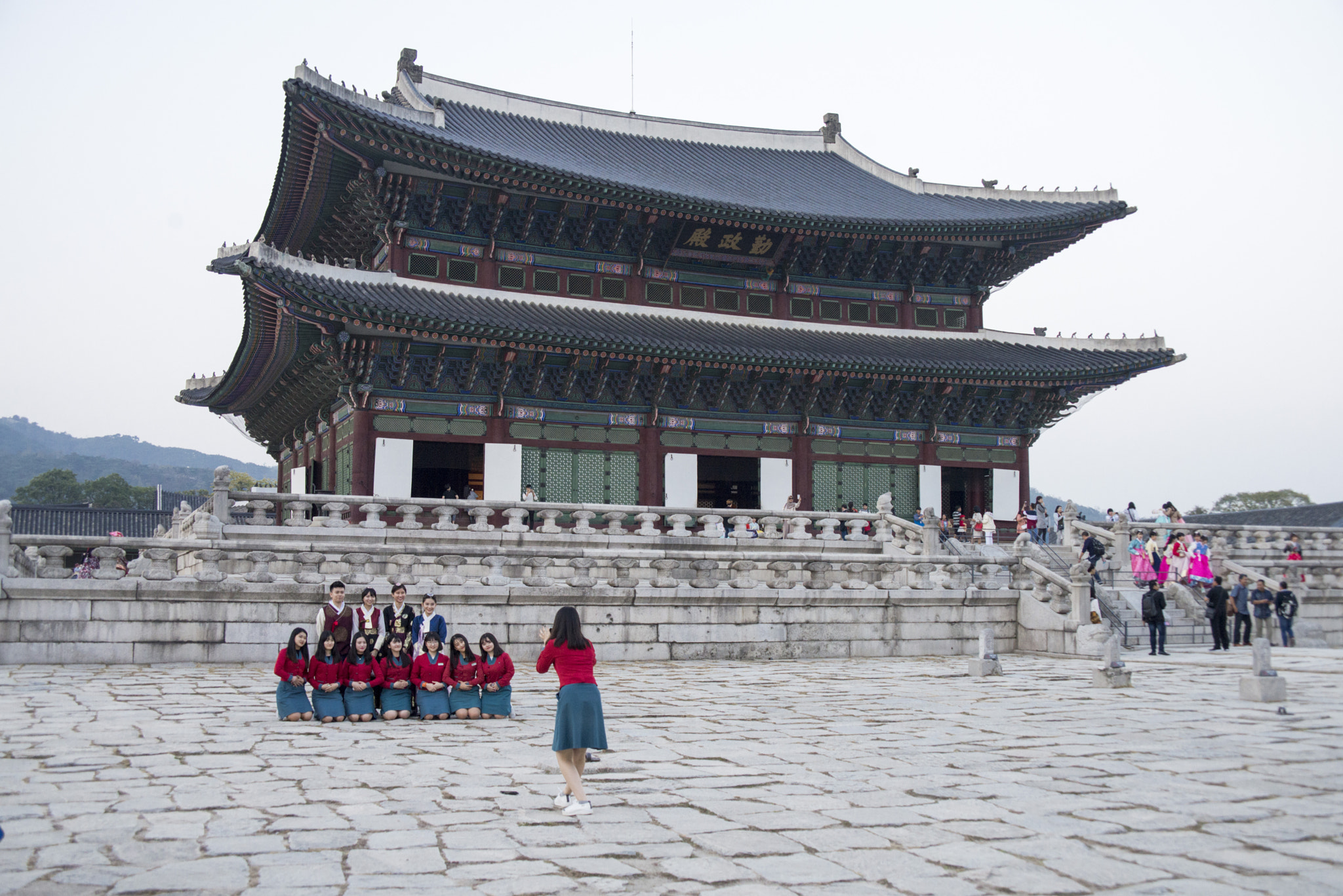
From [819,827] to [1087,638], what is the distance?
44.9 ft

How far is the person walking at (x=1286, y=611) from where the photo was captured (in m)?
20.9

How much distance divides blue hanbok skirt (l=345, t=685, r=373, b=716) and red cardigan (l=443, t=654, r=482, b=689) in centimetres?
82

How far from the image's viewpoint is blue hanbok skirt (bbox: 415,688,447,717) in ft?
37.8

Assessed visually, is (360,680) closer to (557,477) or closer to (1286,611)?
(557,477)

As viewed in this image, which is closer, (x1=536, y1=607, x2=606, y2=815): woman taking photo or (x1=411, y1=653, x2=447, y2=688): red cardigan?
(x1=536, y1=607, x2=606, y2=815): woman taking photo

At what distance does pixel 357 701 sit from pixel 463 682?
43.8 inches

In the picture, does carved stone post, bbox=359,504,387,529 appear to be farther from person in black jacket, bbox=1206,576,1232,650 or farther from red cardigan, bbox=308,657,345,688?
person in black jacket, bbox=1206,576,1232,650

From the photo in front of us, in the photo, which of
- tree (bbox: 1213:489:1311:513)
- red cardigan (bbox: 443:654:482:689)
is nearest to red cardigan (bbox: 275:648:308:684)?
red cardigan (bbox: 443:654:482:689)

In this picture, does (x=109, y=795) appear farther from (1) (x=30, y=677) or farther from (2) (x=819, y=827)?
(1) (x=30, y=677)

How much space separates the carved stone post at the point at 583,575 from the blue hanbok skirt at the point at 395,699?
634 centimetres

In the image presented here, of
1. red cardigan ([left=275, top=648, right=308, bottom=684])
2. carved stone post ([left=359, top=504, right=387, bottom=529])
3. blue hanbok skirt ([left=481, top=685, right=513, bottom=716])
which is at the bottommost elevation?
blue hanbok skirt ([left=481, top=685, right=513, bottom=716])

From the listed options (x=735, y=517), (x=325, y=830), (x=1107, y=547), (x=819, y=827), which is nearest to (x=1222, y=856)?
(x=819, y=827)

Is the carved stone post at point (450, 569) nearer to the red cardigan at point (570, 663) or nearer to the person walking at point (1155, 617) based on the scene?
the red cardigan at point (570, 663)

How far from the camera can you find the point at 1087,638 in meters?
18.8
